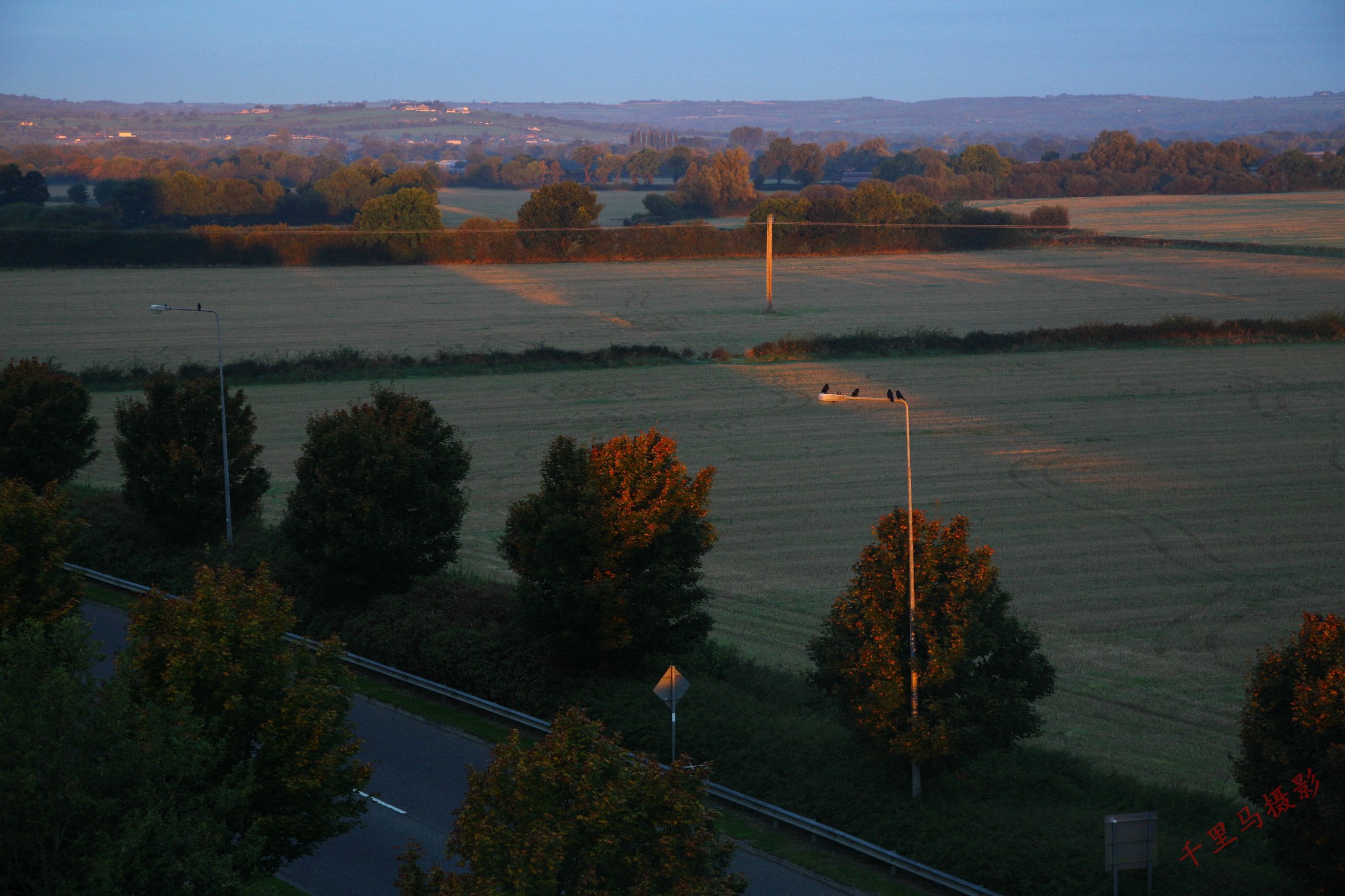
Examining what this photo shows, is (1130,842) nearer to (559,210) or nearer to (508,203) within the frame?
(559,210)

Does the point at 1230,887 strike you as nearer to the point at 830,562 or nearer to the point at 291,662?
the point at 291,662

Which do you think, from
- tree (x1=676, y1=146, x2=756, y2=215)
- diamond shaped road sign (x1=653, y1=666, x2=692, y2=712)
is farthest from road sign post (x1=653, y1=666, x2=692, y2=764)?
tree (x1=676, y1=146, x2=756, y2=215)

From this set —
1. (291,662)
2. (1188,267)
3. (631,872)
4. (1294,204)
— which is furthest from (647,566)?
(1294,204)

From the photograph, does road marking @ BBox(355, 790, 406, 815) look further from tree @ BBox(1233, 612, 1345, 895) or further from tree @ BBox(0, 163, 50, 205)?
tree @ BBox(0, 163, 50, 205)

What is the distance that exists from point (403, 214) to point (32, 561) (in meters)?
68.9

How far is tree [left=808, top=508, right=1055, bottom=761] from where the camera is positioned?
13781 mm

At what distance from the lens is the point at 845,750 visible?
15.4m

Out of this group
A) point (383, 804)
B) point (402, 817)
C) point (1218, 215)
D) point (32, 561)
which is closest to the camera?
point (402, 817)

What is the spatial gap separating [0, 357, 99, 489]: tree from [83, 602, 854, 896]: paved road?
44.2 feet

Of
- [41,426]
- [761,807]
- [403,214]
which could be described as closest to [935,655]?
[761,807]

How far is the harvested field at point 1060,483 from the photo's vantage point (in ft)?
64.5

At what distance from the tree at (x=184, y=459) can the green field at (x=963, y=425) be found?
439 cm

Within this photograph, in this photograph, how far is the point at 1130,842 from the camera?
38.7ft

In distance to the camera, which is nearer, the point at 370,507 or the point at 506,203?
the point at 370,507
